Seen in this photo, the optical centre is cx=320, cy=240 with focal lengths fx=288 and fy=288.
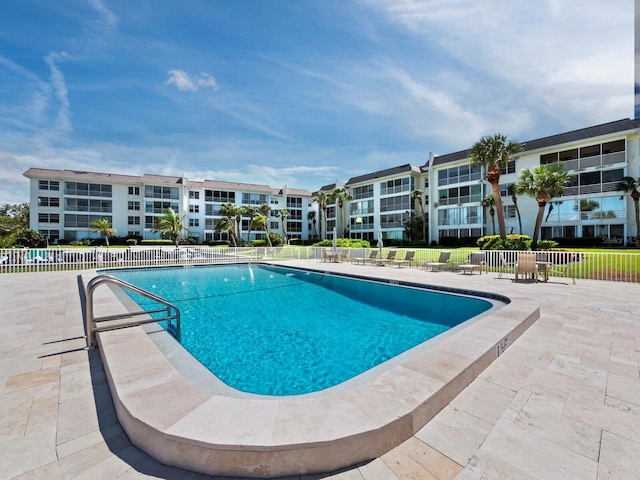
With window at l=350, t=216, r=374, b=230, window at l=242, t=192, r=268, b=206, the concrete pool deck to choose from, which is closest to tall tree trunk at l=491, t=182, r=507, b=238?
the concrete pool deck

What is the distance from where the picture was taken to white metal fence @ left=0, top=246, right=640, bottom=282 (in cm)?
1058

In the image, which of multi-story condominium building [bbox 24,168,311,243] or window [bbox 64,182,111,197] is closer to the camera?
multi-story condominium building [bbox 24,168,311,243]

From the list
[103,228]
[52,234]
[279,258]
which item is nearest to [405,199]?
[279,258]

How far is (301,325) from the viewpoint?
23.1 feet

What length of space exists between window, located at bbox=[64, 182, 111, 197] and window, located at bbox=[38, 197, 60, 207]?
152 centimetres

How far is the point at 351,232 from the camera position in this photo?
43562 millimetres

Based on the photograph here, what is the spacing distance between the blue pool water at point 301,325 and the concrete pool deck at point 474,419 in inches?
75.9

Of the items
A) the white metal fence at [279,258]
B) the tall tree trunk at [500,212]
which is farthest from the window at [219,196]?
the tall tree trunk at [500,212]

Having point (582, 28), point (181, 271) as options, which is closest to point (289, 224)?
point (181, 271)

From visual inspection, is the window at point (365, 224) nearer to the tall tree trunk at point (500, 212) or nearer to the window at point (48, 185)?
the tall tree trunk at point (500, 212)

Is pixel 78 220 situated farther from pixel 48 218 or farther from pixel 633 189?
pixel 633 189

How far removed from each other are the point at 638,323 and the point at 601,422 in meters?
4.60

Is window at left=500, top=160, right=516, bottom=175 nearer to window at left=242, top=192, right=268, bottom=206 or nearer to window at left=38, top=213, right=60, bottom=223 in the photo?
window at left=242, top=192, right=268, bottom=206

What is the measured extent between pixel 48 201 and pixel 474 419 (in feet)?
168
